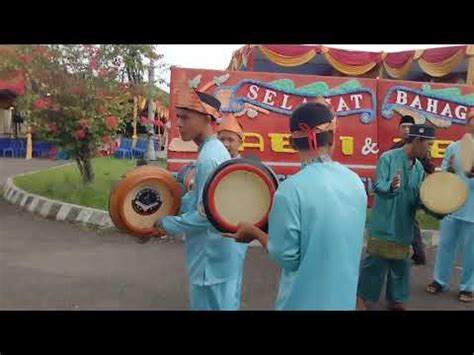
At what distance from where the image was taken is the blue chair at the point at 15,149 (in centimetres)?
1923

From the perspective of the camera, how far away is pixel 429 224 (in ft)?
25.4

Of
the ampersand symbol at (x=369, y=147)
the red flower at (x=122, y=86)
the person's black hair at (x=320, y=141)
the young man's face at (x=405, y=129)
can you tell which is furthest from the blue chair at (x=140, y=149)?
the person's black hair at (x=320, y=141)

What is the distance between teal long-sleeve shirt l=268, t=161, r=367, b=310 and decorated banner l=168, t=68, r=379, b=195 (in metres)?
5.09

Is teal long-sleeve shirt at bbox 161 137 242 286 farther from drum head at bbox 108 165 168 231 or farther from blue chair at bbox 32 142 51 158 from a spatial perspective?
blue chair at bbox 32 142 51 158

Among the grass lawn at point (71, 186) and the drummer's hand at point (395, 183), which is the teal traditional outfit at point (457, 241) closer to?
Answer: the drummer's hand at point (395, 183)

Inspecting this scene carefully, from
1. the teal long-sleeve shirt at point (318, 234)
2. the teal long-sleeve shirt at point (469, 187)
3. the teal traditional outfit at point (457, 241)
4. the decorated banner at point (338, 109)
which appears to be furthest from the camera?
the decorated banner at point (338, 109)

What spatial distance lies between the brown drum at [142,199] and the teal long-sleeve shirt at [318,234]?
1008mm

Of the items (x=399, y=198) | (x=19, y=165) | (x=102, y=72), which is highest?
(x=102, y=72)

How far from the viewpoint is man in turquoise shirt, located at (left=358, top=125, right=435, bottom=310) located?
406 cm

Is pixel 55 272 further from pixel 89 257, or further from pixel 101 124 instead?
pixel 101 124

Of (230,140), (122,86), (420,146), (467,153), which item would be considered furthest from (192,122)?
(122,86)

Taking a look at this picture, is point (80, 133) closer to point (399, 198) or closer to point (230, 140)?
point (230, 140)

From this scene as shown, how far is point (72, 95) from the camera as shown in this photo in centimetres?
916

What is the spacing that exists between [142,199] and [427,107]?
6215mm
